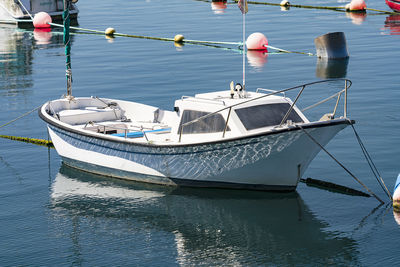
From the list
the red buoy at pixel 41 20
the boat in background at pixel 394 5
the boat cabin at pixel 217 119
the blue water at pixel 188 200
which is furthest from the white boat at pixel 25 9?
the boat cabin at pixel 217 119

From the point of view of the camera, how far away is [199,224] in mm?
17375

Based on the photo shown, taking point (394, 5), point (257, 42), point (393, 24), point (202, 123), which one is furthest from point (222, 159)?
point (394, 5)

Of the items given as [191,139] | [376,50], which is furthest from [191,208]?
[376,50]

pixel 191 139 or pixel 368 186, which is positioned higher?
pixel 191 139

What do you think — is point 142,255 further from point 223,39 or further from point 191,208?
point 223,39

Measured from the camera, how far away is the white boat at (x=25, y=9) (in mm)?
56438

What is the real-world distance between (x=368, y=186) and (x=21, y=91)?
65.2 ft

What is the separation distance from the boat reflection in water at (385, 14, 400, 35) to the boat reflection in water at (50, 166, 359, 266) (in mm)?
30536

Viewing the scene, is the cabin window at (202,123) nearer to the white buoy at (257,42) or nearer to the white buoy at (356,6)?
the white buoy at (257,42)

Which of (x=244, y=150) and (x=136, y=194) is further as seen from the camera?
(x=136, y=194)

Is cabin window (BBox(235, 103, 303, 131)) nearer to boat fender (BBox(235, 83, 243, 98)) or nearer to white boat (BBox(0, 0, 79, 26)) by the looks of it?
boat fender (BBox(235, 83, 243, 98))

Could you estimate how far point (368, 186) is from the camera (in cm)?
1920

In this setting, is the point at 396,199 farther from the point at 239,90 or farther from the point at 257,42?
the point at 257,42

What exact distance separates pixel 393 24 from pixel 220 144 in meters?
35.0
